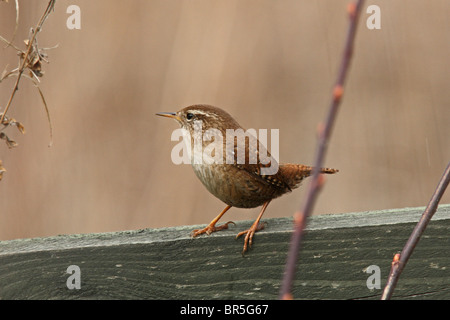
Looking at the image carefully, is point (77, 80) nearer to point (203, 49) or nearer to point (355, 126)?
point (203, 49)

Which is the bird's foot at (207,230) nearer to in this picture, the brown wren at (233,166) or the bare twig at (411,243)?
the brown wren at (233,166)

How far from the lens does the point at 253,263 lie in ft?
6.35

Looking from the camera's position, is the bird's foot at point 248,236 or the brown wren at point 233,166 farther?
the brown wren at point 233,166

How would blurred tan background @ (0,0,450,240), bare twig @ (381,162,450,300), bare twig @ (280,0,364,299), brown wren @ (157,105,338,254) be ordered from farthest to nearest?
blurred tan background @ (0,0,450,240), brown wren @ (157,105,338,254), bare twig @ (381,162,450,300), bare twig @ (280,0,364,299)

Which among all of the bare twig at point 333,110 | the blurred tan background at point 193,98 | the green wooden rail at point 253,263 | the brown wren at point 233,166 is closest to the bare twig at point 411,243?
the bare twig at point 333,110

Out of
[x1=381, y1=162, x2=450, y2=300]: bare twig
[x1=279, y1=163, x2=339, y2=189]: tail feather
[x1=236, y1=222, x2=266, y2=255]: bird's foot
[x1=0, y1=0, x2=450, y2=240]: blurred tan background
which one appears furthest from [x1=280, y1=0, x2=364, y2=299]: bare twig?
[x1=0, y1=0, x2=450, y2=240]: blurred tan background

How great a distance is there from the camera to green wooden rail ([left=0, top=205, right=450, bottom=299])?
1879 millimetres

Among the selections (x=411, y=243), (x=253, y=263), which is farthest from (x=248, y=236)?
(x=411, y=243)

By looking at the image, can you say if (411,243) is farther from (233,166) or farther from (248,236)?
(233,166)

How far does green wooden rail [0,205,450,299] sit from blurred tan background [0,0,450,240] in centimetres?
180

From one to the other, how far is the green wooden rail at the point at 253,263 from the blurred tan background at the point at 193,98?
1.80 metres

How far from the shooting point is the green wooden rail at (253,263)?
74.0 inches

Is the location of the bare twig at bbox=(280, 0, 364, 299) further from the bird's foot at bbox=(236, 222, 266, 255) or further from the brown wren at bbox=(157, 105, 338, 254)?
the brown wren at bbox=(157, 105, 338, 254)

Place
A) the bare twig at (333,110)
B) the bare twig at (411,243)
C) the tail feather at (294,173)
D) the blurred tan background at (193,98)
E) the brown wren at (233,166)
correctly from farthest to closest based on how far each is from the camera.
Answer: the blurred tan background at (193,98)
the tail feather at (294,173)
the brown wren at (233,166)
the bare twig at (411,243)
the bare twig at (333,110)
